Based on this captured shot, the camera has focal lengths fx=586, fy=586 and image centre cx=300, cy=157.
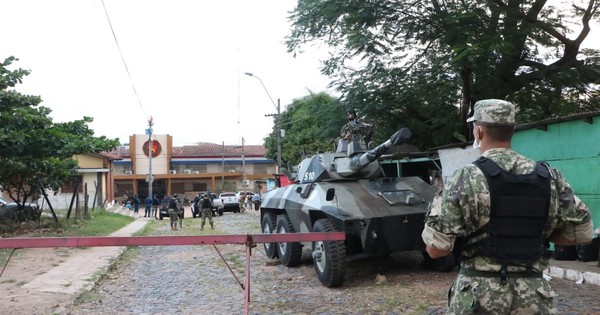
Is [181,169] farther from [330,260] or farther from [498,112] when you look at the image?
[498,112]

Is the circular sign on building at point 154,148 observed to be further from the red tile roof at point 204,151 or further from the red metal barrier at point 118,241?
the red metal barrier at point 118,241

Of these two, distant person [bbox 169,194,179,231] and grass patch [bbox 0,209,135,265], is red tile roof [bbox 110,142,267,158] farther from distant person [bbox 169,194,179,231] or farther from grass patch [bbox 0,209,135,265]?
grass patch [bbox 0,209,135,265]

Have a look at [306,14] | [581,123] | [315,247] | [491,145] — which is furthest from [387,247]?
[306,14]

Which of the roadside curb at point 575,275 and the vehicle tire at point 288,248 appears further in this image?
the vehicle tire at point 288,248

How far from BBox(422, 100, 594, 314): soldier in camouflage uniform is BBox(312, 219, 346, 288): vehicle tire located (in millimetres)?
4804

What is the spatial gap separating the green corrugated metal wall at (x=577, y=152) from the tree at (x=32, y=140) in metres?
11.2

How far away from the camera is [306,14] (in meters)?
14.1

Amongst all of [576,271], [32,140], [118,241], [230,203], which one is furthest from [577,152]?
[230,203]

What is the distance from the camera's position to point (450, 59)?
1154 centimetres

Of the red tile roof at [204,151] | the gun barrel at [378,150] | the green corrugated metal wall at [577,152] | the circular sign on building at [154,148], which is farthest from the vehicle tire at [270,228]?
the red tile roof at [204,151]

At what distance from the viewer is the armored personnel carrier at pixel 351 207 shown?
787 cm

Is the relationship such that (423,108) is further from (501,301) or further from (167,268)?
(501,301)

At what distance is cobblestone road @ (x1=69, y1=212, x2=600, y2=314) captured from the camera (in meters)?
6.79

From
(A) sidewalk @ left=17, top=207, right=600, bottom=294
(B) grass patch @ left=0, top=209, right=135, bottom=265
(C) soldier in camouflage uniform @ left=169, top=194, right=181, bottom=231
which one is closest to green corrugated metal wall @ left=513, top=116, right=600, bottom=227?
(A) sidewalk @ left=17, top=207, right=600, bottom=294
